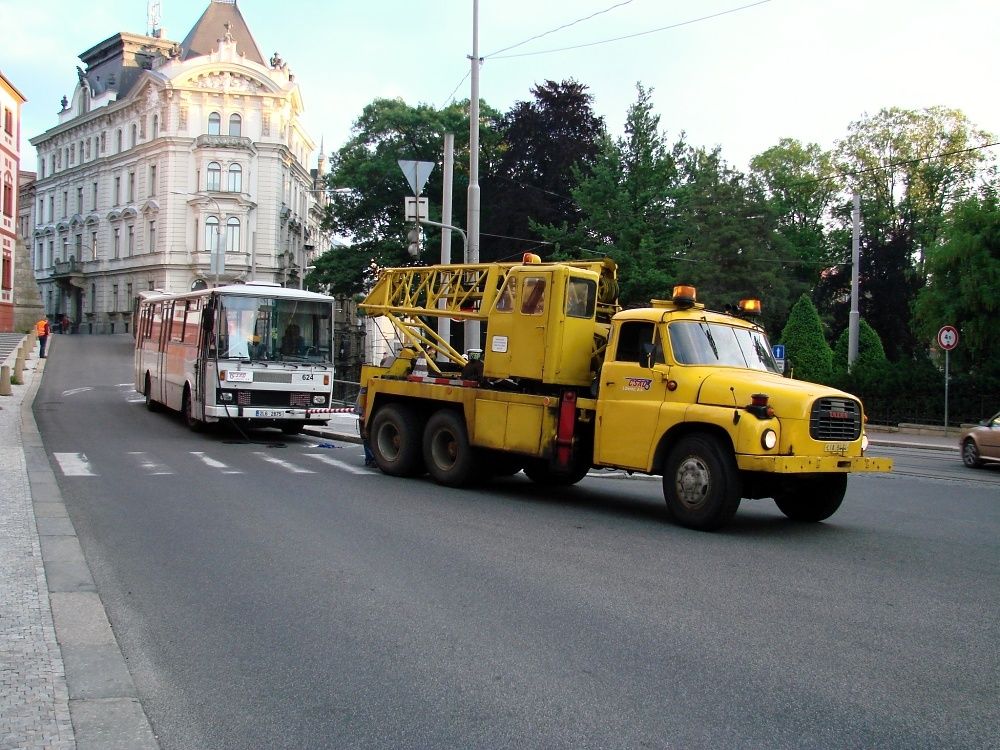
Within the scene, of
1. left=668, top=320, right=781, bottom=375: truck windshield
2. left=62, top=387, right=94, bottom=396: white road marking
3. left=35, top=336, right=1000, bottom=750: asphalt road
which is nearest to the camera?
left=35, top=336, right=1000, bottom=750: asphalt road

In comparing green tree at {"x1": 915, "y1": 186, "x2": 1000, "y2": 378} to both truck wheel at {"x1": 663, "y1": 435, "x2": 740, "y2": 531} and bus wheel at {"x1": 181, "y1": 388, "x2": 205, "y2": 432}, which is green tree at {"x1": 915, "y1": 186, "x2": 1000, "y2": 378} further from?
truck wheel at {"x1": 663, "y1": 435, "x2": 740, "y2": 531}

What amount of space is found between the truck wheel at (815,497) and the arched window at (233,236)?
222 feet

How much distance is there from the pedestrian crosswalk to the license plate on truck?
1933 millimetres

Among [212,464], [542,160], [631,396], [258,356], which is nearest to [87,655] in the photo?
[631,396]

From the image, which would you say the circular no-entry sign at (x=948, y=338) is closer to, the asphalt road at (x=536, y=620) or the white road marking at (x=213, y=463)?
the asphalt road at (x=536, y=620)

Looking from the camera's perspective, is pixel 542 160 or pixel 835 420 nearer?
pixel 835 420

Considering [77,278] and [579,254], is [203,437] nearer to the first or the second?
[579,254]

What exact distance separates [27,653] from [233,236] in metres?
72.3

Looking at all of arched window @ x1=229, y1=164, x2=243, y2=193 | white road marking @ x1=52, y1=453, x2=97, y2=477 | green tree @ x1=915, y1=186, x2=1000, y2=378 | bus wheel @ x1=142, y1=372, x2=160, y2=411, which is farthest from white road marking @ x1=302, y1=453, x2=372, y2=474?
arched window @ x1=229, y1=164, x2=243, y2=193

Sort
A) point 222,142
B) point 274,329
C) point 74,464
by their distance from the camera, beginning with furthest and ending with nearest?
1. point 222,142
2. point 274,329
3. point 74,464

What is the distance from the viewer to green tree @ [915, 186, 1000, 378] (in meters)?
29.2

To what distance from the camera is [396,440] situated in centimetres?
1504

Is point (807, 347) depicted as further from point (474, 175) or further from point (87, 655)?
point (87, 655)

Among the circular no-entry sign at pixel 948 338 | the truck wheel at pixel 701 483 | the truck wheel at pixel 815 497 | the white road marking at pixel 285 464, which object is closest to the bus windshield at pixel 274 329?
the white road marking at pixel 285 464
